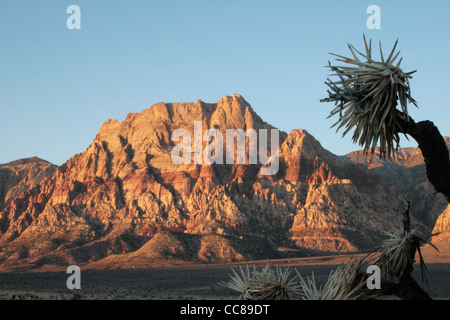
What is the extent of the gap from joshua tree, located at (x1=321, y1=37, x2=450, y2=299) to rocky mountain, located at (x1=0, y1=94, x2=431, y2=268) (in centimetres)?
10303

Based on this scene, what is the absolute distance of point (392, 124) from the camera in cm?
858

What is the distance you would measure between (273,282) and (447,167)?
9.72ft

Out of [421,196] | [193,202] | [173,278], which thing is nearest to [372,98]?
[173,278]

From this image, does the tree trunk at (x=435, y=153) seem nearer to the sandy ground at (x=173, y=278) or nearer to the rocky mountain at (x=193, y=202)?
the sandy ground at (x=173, y=278)

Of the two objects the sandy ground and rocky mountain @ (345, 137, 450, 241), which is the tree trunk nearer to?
the sandy ground

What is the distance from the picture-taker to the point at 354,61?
875cm

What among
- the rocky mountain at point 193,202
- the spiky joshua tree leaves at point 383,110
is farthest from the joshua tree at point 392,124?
the rocky mountain at point 193,202

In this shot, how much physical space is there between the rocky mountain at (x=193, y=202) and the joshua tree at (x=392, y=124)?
338 feet

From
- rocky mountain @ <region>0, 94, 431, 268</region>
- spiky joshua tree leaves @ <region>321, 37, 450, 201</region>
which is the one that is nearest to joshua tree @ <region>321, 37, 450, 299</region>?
spiky joshua tree leaves @ <region>321, 37, 450, 201</region>

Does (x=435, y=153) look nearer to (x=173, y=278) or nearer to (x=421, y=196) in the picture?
(x=173, y=278)

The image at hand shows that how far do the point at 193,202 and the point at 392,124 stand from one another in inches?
4882

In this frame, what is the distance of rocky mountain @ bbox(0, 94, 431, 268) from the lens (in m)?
119
